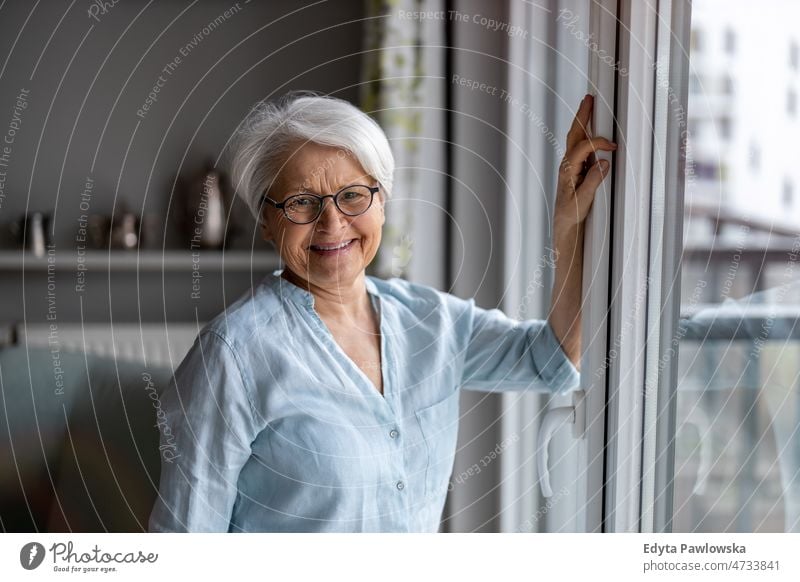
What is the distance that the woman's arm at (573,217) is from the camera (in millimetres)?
612

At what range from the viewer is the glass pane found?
57cm

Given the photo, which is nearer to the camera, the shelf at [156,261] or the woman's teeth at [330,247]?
the woman's teeth at [330,247]

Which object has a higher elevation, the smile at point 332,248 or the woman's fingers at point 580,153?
the woman's fingers at point 580,153

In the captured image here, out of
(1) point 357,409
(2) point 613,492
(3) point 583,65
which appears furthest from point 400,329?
(3) point 583,65

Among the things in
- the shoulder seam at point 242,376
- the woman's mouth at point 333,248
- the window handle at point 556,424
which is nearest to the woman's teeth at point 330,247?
the woman's mouth at point 333,248

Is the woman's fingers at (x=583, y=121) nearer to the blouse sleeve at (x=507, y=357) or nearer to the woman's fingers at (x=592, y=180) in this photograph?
the woman's fingers at (x=592, y=180)

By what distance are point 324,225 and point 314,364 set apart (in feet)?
0.38

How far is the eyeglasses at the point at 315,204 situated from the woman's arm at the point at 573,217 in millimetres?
168

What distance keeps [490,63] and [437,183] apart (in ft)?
0.70

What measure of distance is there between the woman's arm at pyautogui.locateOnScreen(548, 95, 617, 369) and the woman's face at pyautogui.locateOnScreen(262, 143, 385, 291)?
15 cm

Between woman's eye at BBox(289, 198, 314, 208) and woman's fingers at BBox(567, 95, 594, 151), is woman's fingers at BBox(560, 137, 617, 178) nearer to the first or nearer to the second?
woman's fingers at BBox(567, 95, 594, 151)
